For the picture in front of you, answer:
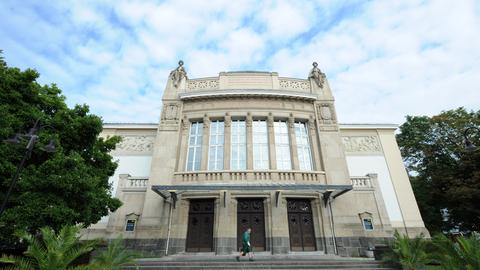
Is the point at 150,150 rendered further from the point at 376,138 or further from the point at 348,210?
the point at 376,138

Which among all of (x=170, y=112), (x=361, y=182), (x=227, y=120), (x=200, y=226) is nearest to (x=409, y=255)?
(x=361, y=182)

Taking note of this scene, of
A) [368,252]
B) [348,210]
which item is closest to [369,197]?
[348,210]

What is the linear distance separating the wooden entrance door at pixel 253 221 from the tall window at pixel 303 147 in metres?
3.70

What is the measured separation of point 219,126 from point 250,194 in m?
5.18

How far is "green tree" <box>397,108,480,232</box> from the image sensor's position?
1688 centimetres

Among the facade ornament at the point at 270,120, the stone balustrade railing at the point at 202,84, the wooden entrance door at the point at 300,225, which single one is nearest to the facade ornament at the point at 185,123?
the stone balustrade railing at the point at 202,84

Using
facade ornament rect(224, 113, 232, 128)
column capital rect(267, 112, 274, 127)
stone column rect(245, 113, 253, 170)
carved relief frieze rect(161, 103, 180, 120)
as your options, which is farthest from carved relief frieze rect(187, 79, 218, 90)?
column capital rect(267, 112, 274, 127)

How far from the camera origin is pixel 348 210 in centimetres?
1323

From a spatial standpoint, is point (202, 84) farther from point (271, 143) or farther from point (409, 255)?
point (409, 255)

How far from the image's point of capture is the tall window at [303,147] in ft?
48.9

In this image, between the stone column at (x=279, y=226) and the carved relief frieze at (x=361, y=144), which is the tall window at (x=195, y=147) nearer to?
the stone column at (x=279, y=226)

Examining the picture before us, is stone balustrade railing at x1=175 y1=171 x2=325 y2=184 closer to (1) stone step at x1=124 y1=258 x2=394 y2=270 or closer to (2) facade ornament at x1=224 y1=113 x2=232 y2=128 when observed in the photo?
(2) facade ornament at x1=224 y1=113 x2=232 y2=128

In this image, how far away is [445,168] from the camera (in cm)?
1923

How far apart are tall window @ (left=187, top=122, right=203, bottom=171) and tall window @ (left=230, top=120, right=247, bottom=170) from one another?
83.9 inches
